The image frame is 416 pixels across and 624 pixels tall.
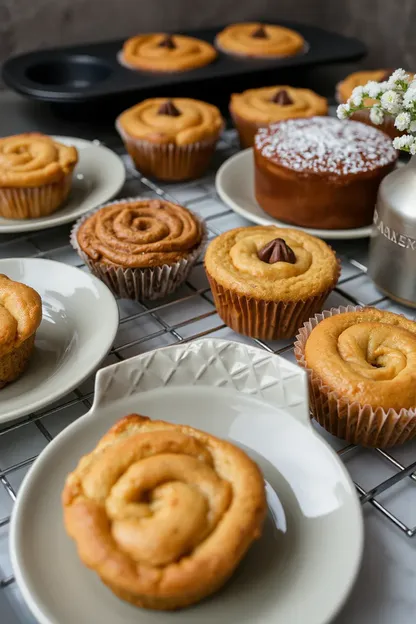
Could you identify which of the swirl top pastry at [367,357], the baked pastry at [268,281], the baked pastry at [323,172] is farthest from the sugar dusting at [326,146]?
the swirl top pastry at [367,357]

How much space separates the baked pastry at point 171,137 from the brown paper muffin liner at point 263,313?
0.68m

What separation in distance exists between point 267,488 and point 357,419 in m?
0.22

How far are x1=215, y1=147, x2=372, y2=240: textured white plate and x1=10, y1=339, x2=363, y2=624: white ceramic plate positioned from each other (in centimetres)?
65

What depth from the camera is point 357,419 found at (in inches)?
42.9

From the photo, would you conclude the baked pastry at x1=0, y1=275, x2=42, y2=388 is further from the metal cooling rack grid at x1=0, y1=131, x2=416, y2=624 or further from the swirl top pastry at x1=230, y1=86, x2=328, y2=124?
the swirl top pastry at x1=230, y1=86, x2=328, y2=124

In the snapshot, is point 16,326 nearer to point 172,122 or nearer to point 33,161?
point 33,161

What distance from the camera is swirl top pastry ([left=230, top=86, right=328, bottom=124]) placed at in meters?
2.03

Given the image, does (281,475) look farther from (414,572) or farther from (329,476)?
(414,572)

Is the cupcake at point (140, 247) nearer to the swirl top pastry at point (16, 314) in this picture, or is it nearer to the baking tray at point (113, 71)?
the swirl top pastry at point (16, 314)

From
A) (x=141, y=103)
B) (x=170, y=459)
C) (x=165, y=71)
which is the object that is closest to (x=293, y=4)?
(x=165, y=71)

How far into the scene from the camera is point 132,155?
2.00m

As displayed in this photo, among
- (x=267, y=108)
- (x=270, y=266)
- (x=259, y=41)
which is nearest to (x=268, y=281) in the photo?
(x=270, y=266)

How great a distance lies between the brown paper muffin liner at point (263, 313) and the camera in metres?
1.32

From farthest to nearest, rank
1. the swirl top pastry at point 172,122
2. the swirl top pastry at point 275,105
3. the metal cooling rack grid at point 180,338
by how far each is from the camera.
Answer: the swirl top pastry at point 275,105, the swirl top pastry at point 172,122, the metal cooling rack grid at point 180,338
